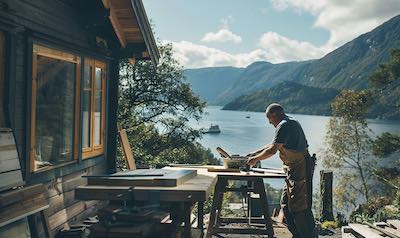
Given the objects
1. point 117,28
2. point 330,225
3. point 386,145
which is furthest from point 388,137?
point 117,28

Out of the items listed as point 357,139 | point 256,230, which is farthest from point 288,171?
point 357,139

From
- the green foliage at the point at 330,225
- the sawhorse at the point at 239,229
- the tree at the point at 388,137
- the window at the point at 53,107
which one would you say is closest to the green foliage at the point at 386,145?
the tree at the point at 388,137

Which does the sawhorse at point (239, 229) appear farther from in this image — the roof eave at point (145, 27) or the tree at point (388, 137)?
the tree at point (388, 137)

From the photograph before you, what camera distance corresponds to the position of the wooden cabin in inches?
203

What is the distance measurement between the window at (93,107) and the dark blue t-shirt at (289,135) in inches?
122

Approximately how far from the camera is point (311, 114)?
6501 inches

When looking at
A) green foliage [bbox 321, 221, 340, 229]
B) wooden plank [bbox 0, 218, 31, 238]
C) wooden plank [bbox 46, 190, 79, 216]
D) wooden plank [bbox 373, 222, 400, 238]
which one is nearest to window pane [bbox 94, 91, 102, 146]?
wooden plank [bbox 46, 190, 79, 216]

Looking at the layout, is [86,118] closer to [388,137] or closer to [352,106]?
[388,137]

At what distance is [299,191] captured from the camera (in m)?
6.68

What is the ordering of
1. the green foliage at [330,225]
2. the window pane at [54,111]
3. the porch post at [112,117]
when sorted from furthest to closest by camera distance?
1. the green foliage at [330,225]
2. the porch post at [112,117]
3. the window pane at [54,111]

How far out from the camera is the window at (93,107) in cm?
729

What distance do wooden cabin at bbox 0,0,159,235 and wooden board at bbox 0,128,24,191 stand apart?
9.0 inches

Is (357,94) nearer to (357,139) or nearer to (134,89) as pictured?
(357,139)

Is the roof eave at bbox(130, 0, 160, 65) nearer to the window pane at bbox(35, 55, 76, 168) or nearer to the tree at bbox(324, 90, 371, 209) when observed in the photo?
the window pane at bbox(35, 55, 76, 168)
